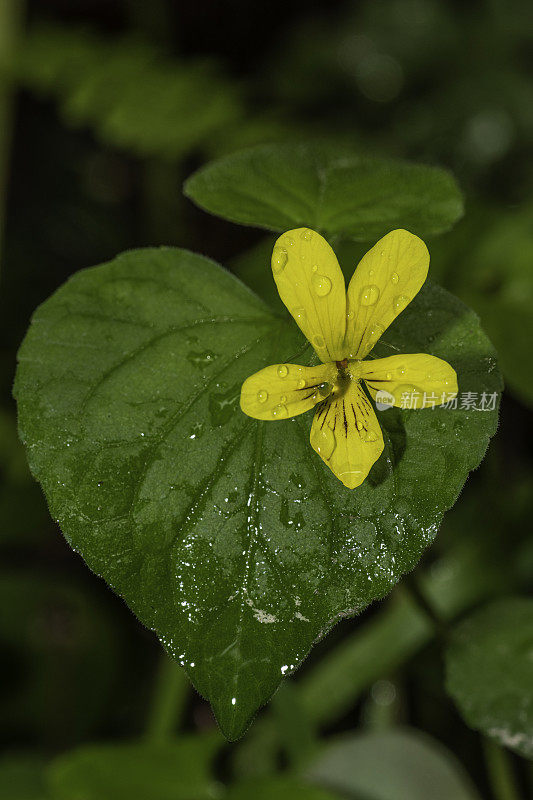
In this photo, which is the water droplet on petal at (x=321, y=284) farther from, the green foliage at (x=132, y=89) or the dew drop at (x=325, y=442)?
the green foliage at (x=132, y=89)

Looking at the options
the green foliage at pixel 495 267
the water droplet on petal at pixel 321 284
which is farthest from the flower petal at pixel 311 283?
the green foliage at pixel 495 267

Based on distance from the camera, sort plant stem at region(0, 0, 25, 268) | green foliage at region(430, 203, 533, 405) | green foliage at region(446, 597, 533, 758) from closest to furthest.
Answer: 1. green foliage at region(446, 597, 533, 758)
2. green foliage at region(430, 203, 533, 405)
3. plant stem at region(0, 0, 25, 268)

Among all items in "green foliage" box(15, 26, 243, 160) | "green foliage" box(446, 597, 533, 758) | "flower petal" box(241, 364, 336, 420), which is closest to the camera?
"flower petal" box(241, 364, 336, 420)

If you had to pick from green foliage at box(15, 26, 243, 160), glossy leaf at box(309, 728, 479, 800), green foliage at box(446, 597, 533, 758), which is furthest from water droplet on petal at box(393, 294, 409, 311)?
green foliage at box(15, 26, 243, 160)

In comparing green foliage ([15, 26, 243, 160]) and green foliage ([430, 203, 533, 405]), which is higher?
green foliage ([15, 26, 243, 160])

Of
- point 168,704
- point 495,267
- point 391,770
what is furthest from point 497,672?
point 495,267

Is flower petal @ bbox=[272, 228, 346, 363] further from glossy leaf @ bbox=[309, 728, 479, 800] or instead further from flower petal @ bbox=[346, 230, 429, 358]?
glossy leaf @ bbox=[309, 728, 479, 800]
